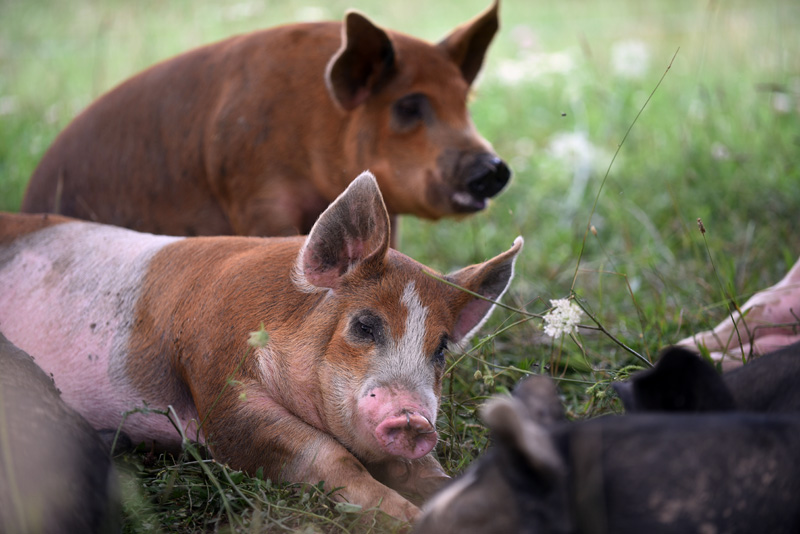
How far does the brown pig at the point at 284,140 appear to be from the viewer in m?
4.02

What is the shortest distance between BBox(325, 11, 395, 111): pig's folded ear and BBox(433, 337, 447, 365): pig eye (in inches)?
69.3

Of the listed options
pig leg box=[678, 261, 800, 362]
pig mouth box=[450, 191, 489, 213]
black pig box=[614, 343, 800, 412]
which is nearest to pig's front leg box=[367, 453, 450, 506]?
black pig box=[614, 343, 800, 412]

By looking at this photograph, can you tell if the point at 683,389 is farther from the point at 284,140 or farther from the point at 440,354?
the point at 284,140

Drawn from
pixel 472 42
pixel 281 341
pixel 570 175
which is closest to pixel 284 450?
pixel 281 341

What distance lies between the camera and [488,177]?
3.95 meters

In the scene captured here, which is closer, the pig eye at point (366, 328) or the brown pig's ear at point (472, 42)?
the pig eye at point (366, 328)

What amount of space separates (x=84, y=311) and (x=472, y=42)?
7.92ft

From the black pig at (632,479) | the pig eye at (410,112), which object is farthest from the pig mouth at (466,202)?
the black pig at (632,479)

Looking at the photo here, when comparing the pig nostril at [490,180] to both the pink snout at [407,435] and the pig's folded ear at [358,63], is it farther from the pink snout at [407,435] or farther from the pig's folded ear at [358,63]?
the pink snout at [407,435]

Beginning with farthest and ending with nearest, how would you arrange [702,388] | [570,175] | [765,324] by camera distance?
[570,175] → [765,324] → [702,388]

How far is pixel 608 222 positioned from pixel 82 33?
21.4ft

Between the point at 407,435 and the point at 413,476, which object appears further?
the point at 413,476

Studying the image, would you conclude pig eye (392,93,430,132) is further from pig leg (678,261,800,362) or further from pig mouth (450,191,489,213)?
pig leg (678,261,800,362)

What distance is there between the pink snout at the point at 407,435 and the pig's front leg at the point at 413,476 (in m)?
0.18
